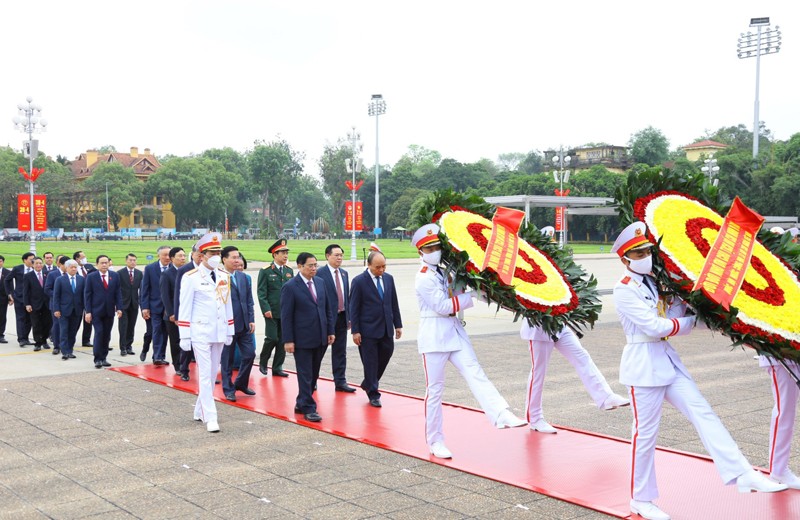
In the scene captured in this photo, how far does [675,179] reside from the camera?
5918mm

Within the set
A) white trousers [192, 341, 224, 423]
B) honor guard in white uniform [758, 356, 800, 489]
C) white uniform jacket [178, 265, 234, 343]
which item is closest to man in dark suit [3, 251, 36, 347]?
white uniform jacket [178, 265, 234, 343]

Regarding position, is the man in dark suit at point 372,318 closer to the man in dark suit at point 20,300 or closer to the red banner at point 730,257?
the red banner at point 730,257

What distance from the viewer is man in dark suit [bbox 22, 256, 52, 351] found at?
42.8ft

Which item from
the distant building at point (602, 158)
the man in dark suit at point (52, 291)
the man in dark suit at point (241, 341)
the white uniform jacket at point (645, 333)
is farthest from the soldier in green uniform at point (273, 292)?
the distant building at point (602, 158)

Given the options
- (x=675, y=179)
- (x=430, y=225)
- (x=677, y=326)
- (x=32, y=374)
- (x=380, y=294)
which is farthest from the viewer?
(x=32, y=374)

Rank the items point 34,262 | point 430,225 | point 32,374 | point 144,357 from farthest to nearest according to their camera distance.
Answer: point 34,262 → point 144,357 → point 32,374 → point 430,225

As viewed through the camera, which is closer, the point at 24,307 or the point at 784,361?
the point at 784,361

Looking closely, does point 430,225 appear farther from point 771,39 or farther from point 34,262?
point 771,39

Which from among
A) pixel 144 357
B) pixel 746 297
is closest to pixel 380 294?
pixel 746 297

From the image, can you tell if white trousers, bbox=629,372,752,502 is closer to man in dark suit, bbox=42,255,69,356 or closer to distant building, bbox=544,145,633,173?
man in dark suit, bbox=42,255,69,356

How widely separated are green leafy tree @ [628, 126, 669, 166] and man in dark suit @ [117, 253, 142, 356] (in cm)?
7787

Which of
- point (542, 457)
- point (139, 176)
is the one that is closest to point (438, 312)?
point (542, 457)

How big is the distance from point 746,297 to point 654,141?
85143mm

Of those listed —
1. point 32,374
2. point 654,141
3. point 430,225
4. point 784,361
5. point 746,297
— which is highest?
point 654,141
